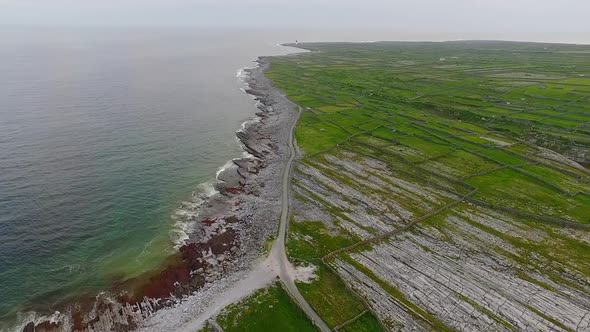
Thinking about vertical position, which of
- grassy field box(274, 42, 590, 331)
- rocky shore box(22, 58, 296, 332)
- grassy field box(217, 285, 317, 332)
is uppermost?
grassy field box(274, 42, 590, 331)

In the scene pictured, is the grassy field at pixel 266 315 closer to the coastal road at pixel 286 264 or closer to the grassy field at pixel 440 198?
the coastal road at pixel 286 264

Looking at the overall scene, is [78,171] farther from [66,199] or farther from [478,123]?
[478,123]

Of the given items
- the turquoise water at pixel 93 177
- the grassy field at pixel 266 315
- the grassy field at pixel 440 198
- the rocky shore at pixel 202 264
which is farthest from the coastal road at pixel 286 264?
the turquoise water at pixel 93 177

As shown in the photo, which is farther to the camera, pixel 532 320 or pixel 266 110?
pixel 266 110

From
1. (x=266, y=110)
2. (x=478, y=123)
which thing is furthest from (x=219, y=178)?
(x=478, y=123)

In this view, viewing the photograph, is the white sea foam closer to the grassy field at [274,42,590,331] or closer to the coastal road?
the coastal road

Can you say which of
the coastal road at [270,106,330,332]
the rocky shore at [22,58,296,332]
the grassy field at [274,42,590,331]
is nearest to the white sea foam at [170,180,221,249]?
the rocky shore at [22,58,296,332]
